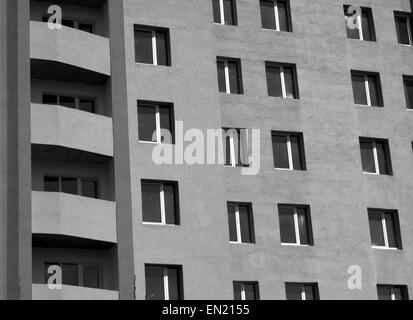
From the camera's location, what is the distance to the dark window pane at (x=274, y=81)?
159 ft

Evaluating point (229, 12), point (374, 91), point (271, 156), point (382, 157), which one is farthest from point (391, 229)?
point (229, 12)

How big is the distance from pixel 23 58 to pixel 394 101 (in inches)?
681

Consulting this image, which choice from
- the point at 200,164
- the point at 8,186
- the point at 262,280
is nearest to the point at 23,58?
the point at 8,186

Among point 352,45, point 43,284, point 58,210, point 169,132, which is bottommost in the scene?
point 43,284

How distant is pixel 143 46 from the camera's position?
1834 inches

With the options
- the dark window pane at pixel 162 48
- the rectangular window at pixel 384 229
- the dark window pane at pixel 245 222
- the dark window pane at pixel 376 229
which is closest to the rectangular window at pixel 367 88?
the rectangular window at pixel 384 229

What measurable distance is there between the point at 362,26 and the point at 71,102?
48.5 feet

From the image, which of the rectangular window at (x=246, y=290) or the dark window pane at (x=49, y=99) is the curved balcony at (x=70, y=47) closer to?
the dark window pane at (x=49, y=99)

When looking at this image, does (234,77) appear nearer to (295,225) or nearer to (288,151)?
(288,151)

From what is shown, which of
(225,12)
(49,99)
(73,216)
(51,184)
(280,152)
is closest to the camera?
(73,216)

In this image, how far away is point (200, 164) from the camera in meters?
45.0

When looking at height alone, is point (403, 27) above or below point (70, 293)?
above

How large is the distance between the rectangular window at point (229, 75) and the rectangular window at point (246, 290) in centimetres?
848
